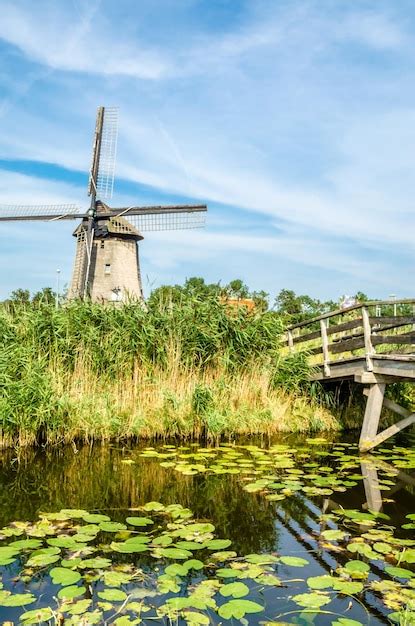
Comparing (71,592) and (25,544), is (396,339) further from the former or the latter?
(71,592)

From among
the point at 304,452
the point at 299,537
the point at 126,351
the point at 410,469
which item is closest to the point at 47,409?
the point at 126,351

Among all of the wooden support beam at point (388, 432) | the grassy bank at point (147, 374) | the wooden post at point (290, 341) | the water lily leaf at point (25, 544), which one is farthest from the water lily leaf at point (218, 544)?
the wooden post at point (290, 341)

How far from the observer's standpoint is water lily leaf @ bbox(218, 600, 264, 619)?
2.75m

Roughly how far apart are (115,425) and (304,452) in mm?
2552

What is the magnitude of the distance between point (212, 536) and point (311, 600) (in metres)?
1.11

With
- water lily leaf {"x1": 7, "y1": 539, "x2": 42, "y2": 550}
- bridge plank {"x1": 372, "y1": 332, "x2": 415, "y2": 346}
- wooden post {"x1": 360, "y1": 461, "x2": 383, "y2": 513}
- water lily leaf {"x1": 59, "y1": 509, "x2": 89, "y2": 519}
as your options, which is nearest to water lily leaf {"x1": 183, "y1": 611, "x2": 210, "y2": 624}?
water lily leaf {"x1": 7, "y1": 539, "x2": 42, "y2": 550}

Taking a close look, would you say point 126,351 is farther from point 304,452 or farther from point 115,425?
point 304,452

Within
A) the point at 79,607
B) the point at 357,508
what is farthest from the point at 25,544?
the point at 357,508

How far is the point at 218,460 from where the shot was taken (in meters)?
6.43

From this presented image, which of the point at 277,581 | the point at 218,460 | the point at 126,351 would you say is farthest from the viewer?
the point at 126,351

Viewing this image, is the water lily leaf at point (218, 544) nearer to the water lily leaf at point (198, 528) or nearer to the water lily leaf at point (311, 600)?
the water lily leaf at point (198, 528)

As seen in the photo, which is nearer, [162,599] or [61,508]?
[162,599]

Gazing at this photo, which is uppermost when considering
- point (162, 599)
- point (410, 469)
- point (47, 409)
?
point (47, 409)

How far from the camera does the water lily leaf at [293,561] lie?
345 centimetres
